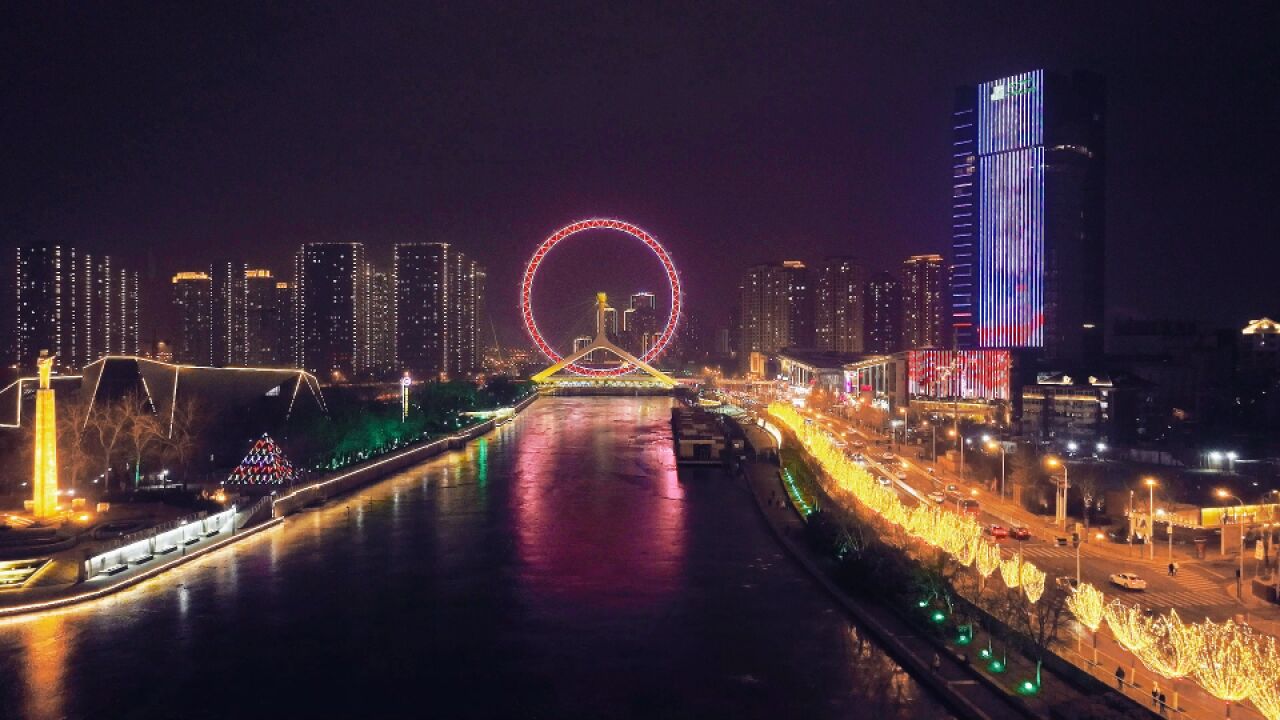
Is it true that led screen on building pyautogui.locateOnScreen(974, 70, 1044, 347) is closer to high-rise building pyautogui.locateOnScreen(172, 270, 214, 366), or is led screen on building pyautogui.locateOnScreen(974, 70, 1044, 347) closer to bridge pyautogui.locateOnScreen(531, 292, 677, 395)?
bridge pyautogui.locateOnScreen(531, 292, 677, 395)

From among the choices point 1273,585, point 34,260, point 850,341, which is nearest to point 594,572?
point 1273,585

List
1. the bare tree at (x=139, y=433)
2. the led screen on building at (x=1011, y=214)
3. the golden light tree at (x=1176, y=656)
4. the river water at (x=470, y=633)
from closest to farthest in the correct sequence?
the golden light tree at (x=1176, y=656), the river water at (x=470, y=633), the bare tree at (x=139, y=433), the led screen on building at (x=1011, y=214)

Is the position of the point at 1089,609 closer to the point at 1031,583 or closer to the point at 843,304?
the point at 1031,583

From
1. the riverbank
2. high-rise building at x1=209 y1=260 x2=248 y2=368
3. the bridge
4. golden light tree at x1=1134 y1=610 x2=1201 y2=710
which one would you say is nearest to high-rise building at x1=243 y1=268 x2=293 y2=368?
high-rise building at x1=209 y1=260 x2=248 y2=368

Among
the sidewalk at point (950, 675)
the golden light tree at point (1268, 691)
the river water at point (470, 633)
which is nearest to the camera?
the golden light tree at point (1268, 691)

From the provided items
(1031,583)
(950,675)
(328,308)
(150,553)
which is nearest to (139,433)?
→ (150,553)

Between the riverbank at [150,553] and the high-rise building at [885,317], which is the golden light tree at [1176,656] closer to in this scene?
the riverbank at [150,553]

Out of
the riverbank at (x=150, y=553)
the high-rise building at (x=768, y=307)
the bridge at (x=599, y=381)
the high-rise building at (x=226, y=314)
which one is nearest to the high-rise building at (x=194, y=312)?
the high-rise building at (x=226, y=314)
